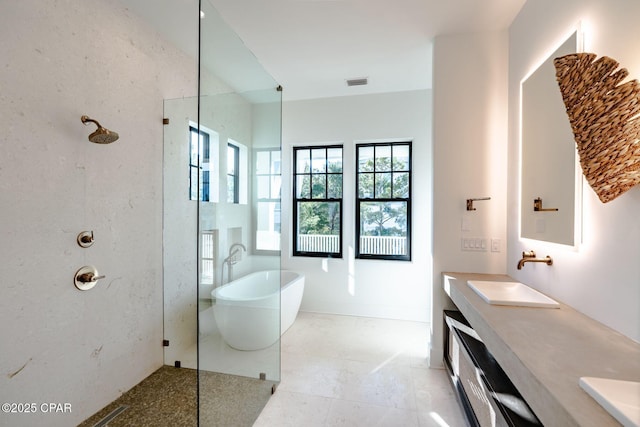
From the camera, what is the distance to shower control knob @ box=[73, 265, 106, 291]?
1.62 m

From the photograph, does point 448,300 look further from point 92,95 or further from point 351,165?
point 92,95

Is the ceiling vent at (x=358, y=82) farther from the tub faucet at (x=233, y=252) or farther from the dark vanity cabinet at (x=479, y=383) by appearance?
the dark vanity cabinet at (x=479, y=383)

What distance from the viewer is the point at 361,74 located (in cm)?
294

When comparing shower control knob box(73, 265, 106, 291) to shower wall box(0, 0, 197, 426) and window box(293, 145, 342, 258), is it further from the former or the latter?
window box(293, 145, 342, 258)

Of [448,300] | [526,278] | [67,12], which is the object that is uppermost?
[67,12]

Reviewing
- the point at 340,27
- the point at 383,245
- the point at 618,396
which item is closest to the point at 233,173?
the point at 340,27

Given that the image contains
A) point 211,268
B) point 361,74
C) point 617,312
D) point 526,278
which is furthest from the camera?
point 361,74

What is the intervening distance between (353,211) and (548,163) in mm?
2124

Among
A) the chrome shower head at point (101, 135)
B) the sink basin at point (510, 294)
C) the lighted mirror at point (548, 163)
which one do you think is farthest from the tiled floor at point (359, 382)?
the chrome shower head at point (101, 135)

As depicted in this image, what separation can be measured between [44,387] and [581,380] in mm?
2434

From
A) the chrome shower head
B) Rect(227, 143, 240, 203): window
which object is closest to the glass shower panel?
Rect(227, 143, 240, 203): window

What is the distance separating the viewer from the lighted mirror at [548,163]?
144 cm

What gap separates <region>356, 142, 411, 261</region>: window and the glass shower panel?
152cm

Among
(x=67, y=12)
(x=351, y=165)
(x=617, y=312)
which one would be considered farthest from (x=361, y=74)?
(x=617, y=312)
